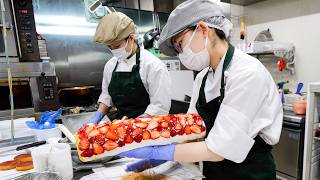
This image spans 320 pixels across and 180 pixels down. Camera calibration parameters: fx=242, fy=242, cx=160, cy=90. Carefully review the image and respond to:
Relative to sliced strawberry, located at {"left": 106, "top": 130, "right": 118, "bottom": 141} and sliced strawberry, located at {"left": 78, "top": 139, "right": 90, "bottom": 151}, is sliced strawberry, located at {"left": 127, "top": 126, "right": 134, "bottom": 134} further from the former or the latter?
sliced strawberry, located at {"left": 78, "top": 139, "right": 90, "bottom": 151}

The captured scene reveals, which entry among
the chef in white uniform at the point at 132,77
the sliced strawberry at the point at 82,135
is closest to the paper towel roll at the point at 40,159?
→ the sliced strawberry at the point at 82,135

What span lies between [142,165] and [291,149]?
71.4 inches

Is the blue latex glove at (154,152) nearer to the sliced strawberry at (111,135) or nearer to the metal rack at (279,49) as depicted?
the sliced strawberry at (111,135)

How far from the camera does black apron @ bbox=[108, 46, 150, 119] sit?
1905 millimetres

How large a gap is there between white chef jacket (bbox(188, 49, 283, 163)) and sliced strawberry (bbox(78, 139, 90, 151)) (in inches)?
18.4

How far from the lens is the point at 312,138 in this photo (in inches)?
79.7

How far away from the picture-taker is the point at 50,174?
0.88m

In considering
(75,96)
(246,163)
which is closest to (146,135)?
(246,163)

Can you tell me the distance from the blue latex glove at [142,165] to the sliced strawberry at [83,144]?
211 millimetres

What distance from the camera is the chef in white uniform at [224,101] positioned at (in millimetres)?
937

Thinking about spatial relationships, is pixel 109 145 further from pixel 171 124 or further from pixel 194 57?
pixel 194 57

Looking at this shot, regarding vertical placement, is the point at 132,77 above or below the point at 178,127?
above

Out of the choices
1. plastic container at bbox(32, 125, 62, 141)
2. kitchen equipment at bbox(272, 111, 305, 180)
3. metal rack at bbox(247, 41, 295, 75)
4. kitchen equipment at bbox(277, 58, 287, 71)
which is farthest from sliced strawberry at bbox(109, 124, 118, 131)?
kitchen equipment at bbox(277, 58, 287, 71)

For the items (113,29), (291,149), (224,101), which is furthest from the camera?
(291,149)
